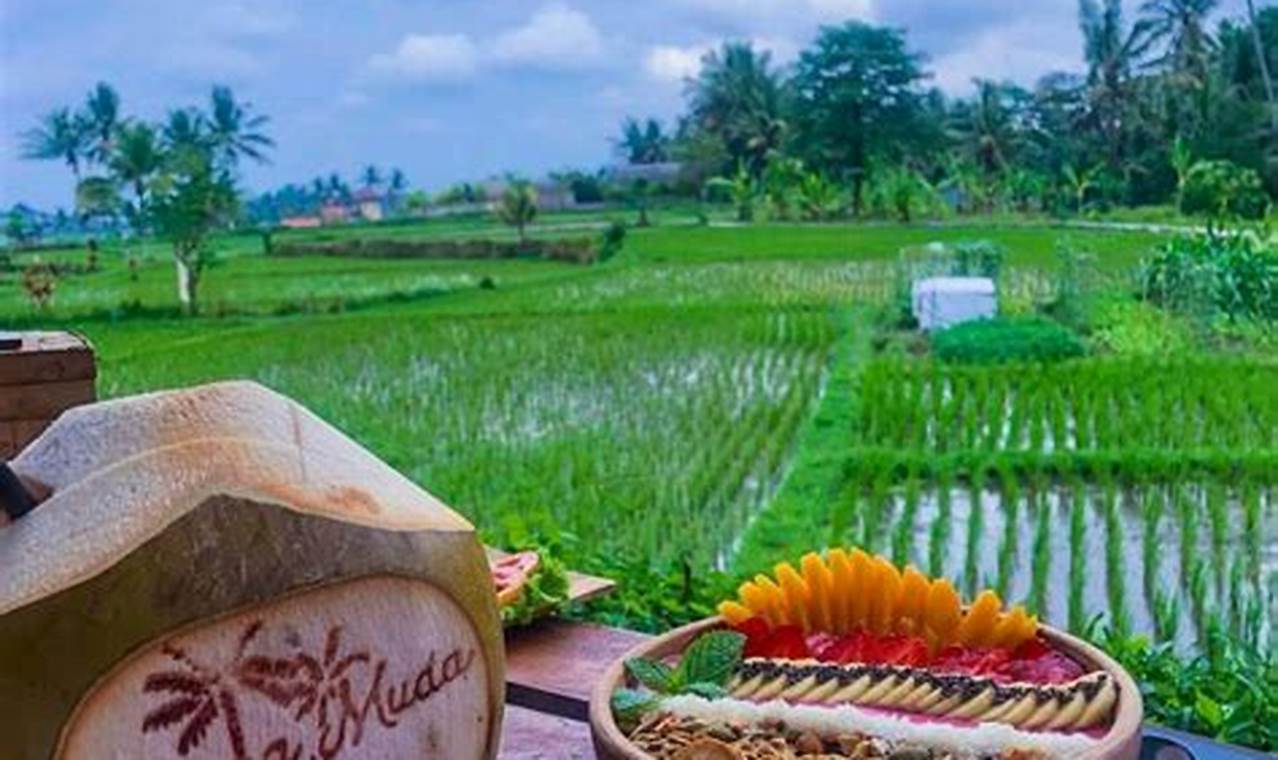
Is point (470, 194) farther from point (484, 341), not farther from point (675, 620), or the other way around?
point (675, 620)

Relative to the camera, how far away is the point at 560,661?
3.86 ft

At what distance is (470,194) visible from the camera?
14.9 metres

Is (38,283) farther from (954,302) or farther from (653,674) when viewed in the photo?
(653,674)

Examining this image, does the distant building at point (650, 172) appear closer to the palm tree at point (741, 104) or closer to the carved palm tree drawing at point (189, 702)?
the palm tree at point (741, 104)

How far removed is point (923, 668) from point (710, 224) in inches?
553

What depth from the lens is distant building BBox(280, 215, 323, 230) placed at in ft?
43.6

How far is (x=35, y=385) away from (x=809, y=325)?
7538 millimetres

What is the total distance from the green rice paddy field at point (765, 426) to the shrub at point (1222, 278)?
1.11 meters

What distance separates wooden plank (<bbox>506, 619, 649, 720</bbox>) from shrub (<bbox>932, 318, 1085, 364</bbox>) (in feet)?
19.3

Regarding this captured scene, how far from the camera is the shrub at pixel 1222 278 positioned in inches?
296

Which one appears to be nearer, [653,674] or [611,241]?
[653,674]

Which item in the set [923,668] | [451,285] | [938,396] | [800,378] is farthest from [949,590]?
[451,285]

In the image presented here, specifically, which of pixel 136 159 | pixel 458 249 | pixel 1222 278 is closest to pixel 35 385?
pixel 1222 278

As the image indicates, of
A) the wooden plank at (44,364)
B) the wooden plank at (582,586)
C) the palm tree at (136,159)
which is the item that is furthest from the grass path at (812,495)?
the palm tree at (136,159)
